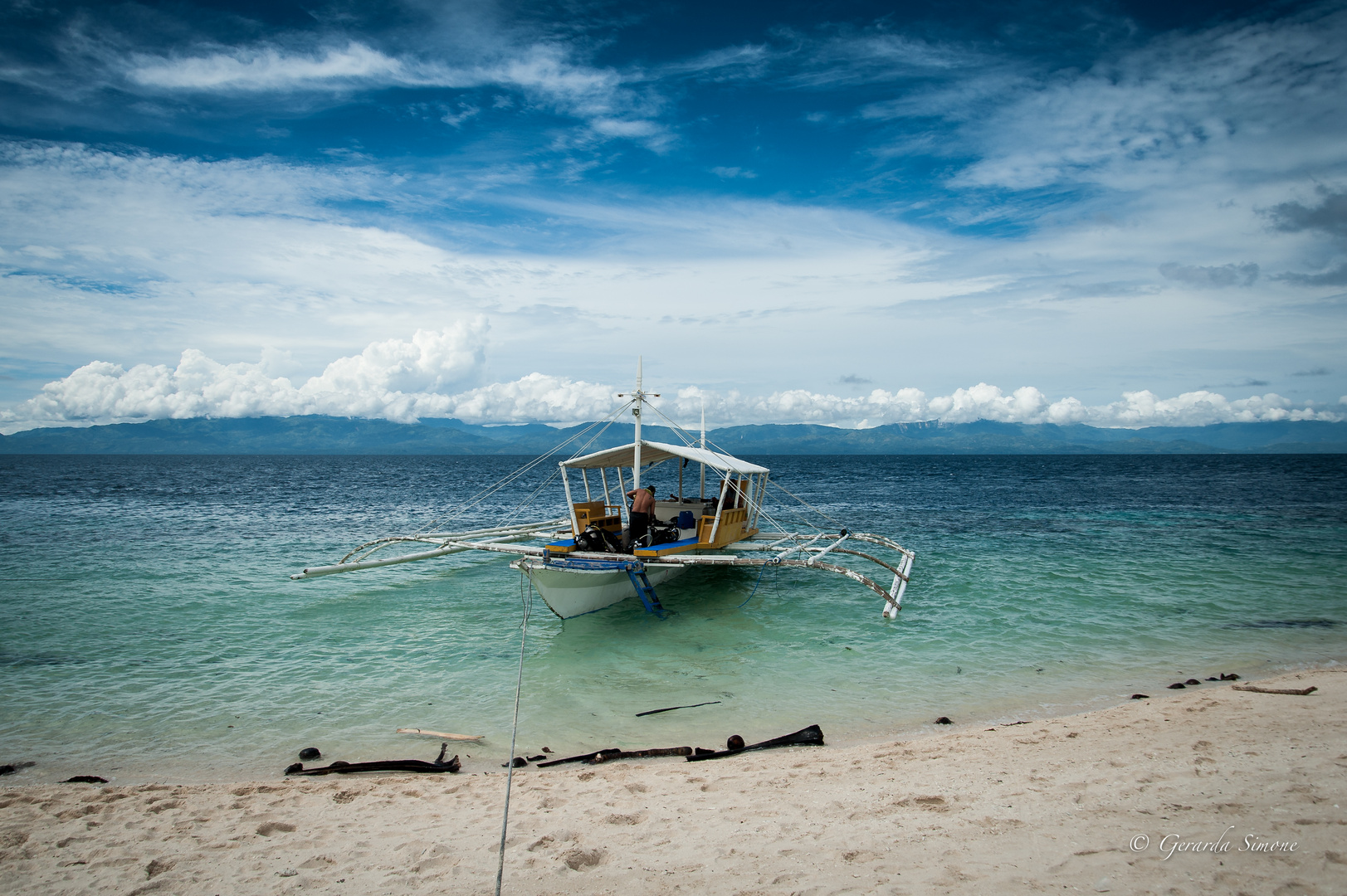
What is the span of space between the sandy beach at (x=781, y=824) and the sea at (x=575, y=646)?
4.52 feet

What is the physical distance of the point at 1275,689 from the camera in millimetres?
8648

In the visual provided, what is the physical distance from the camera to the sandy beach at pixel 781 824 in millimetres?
4516

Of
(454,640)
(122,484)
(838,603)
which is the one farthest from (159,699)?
(122,484)

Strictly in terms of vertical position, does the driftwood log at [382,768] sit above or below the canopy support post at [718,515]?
below

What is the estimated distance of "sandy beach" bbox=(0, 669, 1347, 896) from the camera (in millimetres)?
4516

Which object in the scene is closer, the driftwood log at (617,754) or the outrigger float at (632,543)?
the driftwood log at (617,754)

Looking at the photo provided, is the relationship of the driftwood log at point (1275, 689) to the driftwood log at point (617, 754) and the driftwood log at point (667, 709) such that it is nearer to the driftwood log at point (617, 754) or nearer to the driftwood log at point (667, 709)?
the driftwood log at point (667, 709)

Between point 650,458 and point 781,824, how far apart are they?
1161 cm

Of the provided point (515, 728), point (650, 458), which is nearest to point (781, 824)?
point (515, 728)

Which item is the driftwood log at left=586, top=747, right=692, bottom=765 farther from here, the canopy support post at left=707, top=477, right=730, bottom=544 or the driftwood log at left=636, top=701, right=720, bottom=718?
the canopy support post at left=707, top=477, right=730, bottom=544

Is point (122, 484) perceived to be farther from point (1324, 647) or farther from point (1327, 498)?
point (1327, 498)

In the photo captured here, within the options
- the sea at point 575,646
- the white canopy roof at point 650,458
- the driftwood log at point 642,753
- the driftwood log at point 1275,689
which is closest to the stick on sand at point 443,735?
the sea at point 575,646

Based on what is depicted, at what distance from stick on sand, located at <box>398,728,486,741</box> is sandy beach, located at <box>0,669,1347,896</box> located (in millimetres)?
1250

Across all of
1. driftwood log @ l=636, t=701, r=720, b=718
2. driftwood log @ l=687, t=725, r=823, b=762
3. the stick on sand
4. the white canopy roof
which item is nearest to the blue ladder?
the white canopy roof
